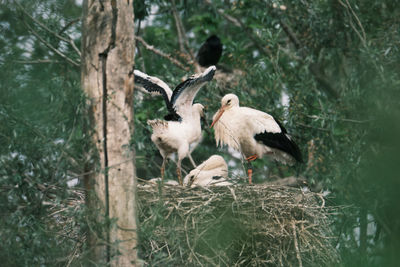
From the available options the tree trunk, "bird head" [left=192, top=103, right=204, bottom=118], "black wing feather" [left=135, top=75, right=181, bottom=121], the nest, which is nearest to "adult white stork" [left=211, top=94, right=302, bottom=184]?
"bird head" [left=192, top=103, right=204, bottom=118]

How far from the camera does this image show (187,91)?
6.79 metres

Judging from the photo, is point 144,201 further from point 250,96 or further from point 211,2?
point 211,2

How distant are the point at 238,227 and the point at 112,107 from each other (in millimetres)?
1815

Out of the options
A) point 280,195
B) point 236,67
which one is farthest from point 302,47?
point 280,195

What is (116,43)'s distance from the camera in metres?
4.50

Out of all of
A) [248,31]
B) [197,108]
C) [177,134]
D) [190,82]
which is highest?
[248,31]

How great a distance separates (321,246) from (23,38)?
3424mm

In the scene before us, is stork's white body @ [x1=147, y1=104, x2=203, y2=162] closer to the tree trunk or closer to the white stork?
the white stork

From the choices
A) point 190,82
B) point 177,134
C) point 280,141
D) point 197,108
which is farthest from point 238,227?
point 280,141

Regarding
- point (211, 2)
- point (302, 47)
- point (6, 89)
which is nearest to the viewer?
point (6, 89)

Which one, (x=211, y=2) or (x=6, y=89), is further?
(x=211, y=2)

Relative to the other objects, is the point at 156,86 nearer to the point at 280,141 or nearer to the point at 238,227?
the point at 280,141

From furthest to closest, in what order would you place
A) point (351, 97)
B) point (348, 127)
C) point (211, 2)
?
point (211, 2)
point (348, 127)
point (351, 97)

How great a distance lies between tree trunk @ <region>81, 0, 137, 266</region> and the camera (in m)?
4.39
